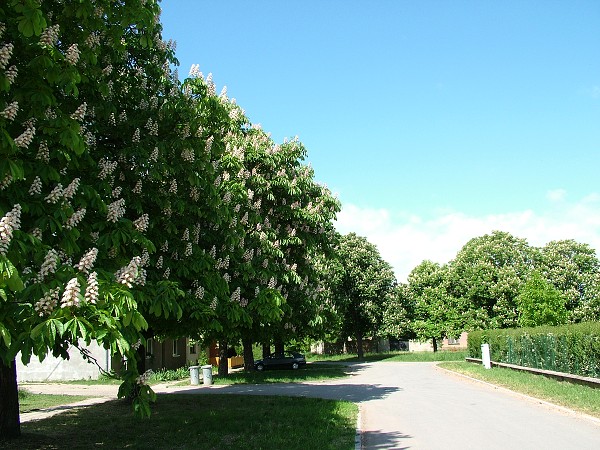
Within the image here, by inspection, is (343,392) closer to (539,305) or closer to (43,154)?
(43,154)

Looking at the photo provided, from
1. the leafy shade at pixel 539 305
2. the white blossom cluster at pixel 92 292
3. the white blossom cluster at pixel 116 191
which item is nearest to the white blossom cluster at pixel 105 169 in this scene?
the white blossom cluster at pixel 116 191

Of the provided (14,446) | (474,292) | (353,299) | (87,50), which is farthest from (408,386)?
(474,292)

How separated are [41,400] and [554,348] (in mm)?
19834

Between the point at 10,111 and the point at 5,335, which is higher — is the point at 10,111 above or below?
above

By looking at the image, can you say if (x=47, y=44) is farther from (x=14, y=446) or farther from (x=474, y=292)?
(x=474, y=292)

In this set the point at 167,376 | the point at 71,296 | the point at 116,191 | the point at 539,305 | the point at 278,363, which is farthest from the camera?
the point at 539,305

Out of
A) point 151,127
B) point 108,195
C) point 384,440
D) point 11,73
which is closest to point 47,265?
point 11,73

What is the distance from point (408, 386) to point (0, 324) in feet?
67.5

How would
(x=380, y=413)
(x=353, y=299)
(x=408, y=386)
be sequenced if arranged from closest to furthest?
(x=380, y=413), (x=408, y=386), (x=353, y=299)

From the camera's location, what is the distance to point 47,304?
16.3 ft

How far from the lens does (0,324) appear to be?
14.7 feet

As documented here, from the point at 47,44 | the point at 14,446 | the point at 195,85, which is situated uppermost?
the point at 195,85

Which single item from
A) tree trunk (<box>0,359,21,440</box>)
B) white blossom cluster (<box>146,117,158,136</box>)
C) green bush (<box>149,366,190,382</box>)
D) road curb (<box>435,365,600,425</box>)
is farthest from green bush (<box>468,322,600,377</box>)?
green bush (<box>149,366,190,382</box>)

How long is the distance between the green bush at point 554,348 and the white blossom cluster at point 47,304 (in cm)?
1687
